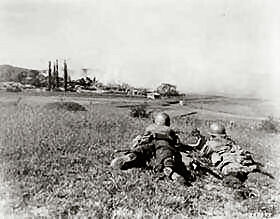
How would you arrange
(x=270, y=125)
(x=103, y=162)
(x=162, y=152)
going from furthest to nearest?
(x=270, y=125) < (x=103, y=162) < (x=162, y=152)

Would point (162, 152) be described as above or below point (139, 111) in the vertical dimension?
below

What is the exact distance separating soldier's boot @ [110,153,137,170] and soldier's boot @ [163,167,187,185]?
0.91 ft

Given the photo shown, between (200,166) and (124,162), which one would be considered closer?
(124,162)

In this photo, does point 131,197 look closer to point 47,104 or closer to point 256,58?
point 47,104

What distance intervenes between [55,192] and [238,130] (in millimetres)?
2007

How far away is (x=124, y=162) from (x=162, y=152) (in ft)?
1.02

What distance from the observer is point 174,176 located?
3227 mm

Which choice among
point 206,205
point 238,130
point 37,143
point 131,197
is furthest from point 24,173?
point 238,130

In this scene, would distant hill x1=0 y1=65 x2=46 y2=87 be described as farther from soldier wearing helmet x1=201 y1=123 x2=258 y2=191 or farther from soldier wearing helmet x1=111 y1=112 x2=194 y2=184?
soldier wearing helmet x1=201 y1=123 x2=258 y2=191

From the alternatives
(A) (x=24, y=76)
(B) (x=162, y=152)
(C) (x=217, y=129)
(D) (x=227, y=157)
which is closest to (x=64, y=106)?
(A) (x=24, y=76)

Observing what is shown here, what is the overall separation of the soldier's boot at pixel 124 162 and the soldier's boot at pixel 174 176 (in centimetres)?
28

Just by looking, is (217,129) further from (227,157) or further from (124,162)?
(124,162)

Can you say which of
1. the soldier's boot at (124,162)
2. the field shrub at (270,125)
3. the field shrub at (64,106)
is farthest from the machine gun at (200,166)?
the field shrub at (64,106)

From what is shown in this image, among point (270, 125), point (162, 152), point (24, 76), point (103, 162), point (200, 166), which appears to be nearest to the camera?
point (162, 152)
